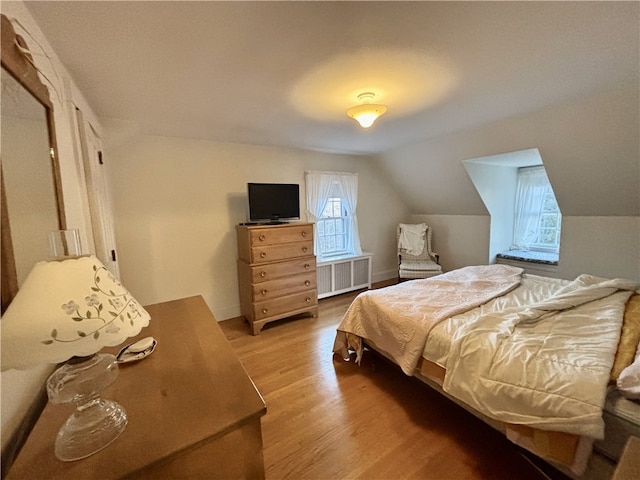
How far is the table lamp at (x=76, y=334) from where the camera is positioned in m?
0.59

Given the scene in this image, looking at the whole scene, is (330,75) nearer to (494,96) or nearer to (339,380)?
(494,96)

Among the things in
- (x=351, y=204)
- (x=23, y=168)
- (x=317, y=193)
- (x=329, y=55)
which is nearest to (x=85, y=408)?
(x=23, y=168)

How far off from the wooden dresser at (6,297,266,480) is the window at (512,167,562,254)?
15.5 feet

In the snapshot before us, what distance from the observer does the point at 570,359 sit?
4.27 ft

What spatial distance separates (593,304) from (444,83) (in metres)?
1.90

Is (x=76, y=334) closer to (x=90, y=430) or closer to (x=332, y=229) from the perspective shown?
(x=90, y=430)

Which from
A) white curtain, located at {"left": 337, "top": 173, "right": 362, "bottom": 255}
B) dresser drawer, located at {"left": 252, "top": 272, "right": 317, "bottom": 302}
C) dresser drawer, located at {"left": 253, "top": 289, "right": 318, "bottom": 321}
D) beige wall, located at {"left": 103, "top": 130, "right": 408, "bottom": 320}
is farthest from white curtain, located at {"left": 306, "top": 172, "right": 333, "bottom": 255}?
dresser drawer, located at {"left": 253, "top": 289, "right": 318, "bottom": 321}

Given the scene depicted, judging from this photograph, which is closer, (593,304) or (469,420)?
(469,420)

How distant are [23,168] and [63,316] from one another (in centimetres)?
63

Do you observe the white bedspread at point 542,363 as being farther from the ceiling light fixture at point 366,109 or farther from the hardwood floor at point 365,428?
the ceiling light fixture at point 366,109

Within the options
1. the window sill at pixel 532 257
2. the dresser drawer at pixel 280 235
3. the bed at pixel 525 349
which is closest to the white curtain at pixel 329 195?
the dresser drawer at pixel 280 235

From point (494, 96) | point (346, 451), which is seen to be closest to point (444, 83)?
point (494, 96)

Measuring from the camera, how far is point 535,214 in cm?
405

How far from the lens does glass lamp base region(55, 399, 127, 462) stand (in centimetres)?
68
